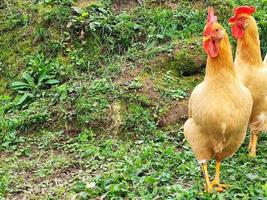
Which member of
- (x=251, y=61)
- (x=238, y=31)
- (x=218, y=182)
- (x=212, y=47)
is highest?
(x=212, y=47)

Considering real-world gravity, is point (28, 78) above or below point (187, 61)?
below

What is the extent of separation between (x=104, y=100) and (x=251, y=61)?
83.9 inches

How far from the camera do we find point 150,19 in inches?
355

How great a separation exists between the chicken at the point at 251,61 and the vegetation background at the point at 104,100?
23.8 inches

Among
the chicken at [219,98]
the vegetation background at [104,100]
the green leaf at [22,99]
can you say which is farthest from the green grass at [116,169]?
the green leaf at [22,99]

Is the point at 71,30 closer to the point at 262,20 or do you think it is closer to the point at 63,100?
the point at 63,100

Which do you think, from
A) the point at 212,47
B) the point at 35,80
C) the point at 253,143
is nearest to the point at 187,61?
the point at 253,143

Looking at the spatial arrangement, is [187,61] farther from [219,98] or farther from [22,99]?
[219,98]

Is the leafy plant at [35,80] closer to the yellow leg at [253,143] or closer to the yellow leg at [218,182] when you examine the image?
the yellow leg at [253,143]

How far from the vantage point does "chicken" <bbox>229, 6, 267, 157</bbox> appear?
244 inches

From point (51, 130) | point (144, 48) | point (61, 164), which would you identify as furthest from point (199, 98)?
point (144, 48)

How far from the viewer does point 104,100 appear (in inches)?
297

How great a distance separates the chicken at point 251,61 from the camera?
619 cm

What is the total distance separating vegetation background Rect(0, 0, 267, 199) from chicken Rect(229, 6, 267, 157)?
0.61 metres
